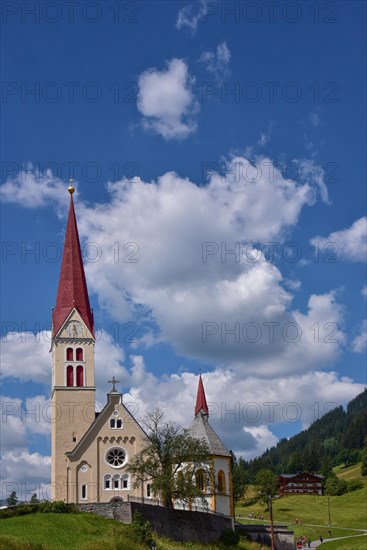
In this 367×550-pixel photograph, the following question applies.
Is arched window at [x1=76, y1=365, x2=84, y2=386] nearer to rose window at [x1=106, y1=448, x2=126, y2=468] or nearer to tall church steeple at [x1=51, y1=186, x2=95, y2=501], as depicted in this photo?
tall church steeple at [x1=51, y1=186, x2=95, y2=501]

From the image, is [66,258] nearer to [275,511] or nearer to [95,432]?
[95,432]

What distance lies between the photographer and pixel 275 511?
394 feet

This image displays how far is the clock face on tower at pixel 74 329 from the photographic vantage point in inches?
3169

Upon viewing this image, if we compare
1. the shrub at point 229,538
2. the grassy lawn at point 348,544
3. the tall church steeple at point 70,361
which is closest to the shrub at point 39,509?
the shrub at point 229,538

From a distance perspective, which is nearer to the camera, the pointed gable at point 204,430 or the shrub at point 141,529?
the shrub at point 141,529

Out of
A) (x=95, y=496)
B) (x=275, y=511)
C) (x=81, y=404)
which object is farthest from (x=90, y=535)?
(x=275, y=511)

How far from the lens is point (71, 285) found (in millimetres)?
82250

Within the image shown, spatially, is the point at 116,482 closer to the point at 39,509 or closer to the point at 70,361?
the point at 70,361

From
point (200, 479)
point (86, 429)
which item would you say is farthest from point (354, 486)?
point (200, 479)

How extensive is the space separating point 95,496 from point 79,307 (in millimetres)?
19621

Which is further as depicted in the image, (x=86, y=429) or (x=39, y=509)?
(x=86, y=429)

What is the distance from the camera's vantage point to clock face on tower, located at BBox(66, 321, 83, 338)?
264 feet

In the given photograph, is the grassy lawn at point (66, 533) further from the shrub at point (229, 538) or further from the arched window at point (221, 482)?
the arched window at point (221, 482)

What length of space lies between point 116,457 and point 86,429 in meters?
5.11
